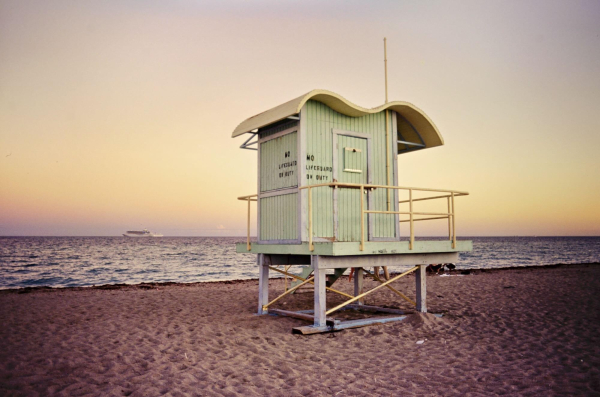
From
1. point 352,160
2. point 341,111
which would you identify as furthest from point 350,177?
point 341,111

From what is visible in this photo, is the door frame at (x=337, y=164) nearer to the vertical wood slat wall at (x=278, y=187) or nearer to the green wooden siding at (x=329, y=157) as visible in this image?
the green wooden siding at (x=329, y=157)

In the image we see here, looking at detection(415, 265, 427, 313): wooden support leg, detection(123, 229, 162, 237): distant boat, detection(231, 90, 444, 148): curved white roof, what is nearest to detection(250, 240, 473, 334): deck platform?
detection(415, 265, 427, 313): wooden support leg

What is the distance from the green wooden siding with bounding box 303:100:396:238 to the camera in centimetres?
981

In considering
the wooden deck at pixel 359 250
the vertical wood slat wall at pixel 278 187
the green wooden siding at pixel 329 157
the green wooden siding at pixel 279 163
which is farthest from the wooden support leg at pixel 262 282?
the green wooden siding at pixel 329 157

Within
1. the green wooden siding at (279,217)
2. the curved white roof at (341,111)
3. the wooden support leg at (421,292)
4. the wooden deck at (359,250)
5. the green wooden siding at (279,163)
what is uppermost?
the curved white roof at (341,111)

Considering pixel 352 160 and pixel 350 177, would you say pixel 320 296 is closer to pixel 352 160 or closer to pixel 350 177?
pixel 350 177

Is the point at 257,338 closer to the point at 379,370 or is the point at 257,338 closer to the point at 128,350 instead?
the point at 128,350

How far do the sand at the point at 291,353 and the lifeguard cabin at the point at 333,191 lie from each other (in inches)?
52.0

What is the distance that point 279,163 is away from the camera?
10508mm

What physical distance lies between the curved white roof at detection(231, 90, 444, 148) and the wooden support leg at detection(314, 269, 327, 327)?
3.28 m

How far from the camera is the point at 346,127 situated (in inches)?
413

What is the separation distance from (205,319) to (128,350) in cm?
314

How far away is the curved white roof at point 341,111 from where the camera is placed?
9.48m

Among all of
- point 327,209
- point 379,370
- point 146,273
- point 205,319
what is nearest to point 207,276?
point 146,273
